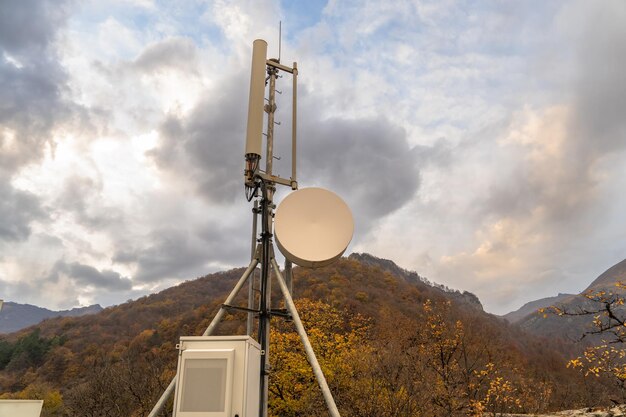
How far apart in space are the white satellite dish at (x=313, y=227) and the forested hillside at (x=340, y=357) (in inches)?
317

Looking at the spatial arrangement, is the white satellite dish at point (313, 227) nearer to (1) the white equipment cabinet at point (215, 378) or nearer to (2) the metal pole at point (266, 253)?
(2) the metal pole at point (266, 253)

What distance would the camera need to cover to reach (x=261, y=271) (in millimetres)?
9469

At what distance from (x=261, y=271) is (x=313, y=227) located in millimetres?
1395

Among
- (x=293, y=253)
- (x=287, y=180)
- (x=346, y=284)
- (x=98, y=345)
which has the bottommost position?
(x=293, y=253)

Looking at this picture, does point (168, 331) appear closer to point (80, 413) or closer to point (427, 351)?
point (80, 413)

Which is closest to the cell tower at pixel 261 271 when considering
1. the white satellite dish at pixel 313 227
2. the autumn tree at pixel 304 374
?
the white satellite dish at pixel 313 227

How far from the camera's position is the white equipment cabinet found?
6.75 m

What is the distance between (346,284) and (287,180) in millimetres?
61991

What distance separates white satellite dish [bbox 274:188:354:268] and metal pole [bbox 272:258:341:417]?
0.58m

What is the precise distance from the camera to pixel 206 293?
10338cm

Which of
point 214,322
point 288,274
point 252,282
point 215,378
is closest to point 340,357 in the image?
point 288,274

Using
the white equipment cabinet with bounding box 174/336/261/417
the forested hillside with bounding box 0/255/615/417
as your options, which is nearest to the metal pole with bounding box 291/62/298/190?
the white equipment cabinet with bounding box 174/336/261/417

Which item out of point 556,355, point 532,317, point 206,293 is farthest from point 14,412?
point 532,317

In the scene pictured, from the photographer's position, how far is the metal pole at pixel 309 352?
24.2 ft
